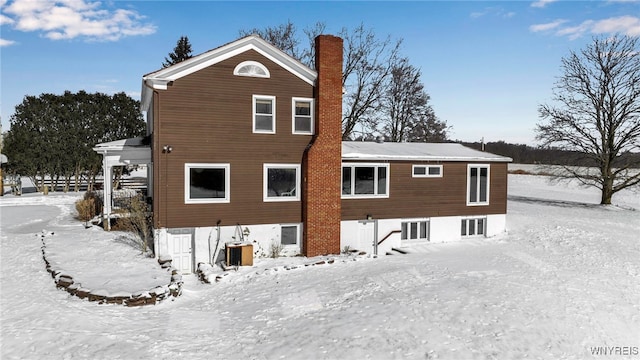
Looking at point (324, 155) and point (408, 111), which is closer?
point (324, 155)

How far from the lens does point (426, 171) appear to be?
63.5 ft

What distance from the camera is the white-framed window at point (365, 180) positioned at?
59.2 feet

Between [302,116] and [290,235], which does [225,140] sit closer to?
[302,116]

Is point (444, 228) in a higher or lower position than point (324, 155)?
lower

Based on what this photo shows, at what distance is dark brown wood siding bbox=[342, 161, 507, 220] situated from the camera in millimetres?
18422

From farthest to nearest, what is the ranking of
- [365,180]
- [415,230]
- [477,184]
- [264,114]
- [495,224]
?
[495,224]
[477,184]
[415,230]
[365,180]
[264,114]

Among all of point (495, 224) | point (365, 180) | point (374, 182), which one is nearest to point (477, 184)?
point (495, 224)

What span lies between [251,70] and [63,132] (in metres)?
29.7

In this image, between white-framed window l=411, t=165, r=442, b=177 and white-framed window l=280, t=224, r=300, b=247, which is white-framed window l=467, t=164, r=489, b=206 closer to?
white-framed window l=411, t=165, r=442, b=177

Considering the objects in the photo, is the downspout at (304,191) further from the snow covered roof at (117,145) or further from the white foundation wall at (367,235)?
the snow covered roof at (117,145)

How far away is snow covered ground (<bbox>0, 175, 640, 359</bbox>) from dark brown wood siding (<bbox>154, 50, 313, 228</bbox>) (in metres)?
2.31

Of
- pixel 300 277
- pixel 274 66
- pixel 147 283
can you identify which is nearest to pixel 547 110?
pixel 274 66

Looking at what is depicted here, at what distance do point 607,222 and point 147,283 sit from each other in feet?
84.7

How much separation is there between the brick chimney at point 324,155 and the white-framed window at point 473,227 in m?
7.72
